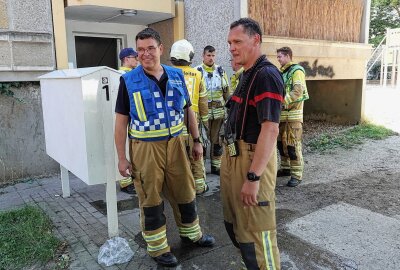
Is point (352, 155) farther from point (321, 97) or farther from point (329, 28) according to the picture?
point (321, 97)

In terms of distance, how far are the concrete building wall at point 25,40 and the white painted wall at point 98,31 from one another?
1228mm

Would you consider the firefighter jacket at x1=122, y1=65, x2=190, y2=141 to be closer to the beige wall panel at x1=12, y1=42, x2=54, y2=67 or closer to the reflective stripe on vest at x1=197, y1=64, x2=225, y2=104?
the reflective stripe on vest at x1=197, y1=64, x2=225, y2=104

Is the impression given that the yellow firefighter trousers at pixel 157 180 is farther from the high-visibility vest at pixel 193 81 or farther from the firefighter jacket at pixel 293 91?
the firefighter jacket at pixel 293 91

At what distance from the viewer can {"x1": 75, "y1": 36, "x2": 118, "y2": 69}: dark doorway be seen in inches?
296

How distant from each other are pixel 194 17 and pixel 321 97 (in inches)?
202

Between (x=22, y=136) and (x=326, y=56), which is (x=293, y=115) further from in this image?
(x=22, y=136)

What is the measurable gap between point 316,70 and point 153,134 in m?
5.69

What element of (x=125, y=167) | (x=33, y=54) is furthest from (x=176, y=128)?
(x=33, y=54)

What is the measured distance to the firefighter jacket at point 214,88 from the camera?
5258 millimetres

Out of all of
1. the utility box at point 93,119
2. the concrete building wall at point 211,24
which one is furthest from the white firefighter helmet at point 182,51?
the concrete building wall at point 211,24

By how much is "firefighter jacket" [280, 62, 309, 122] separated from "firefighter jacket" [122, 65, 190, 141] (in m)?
2.39

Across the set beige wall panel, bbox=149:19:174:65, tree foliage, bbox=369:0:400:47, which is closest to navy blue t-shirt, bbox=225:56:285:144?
beige wall panel, bbox=149:19:174:65

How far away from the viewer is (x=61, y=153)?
155 inches

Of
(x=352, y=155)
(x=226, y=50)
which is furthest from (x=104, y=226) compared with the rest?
(x=352, y=155)
